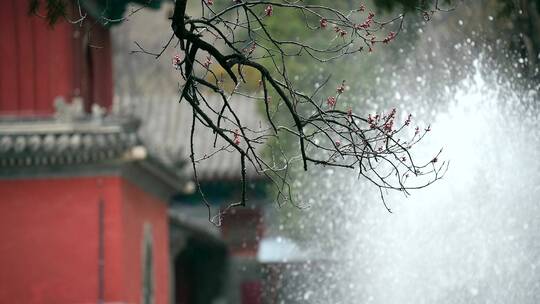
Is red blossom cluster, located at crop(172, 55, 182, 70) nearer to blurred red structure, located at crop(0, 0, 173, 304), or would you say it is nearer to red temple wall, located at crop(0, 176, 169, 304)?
blurred red structure, located at crop(0, 0, 173, 304)

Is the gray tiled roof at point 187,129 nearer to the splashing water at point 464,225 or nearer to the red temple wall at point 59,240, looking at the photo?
the red temple wall at point 59,240

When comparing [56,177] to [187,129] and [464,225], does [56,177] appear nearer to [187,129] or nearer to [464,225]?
[464,225]

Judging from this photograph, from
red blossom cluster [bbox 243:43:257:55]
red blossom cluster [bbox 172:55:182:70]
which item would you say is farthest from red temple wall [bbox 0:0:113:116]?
red blossom cluster [bbox 172:55:182:70]

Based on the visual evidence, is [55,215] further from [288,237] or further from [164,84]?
[164,84]

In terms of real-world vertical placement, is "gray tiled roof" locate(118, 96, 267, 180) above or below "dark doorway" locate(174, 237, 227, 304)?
above

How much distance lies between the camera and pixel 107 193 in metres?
17.1

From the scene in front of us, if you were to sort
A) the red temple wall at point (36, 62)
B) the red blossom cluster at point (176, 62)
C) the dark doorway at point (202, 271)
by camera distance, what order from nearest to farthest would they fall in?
the red blossom cluster at point (176, 62), the red temple wall at point (36, 62), the dark doorway at point (202, 271)

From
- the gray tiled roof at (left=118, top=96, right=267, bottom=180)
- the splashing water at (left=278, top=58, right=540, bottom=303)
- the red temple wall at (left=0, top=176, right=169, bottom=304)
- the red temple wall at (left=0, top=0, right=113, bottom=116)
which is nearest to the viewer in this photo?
the splashing water at (left=278, top=58, right=540, bottom=303)

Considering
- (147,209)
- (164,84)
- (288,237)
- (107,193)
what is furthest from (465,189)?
(164,84)

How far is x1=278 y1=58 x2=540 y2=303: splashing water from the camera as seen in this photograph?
38.5 ft

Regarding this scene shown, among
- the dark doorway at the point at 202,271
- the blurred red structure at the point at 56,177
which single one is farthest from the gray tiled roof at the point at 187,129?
the blurred red structure at the point at 56,177

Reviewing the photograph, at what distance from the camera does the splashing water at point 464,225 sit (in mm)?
11750

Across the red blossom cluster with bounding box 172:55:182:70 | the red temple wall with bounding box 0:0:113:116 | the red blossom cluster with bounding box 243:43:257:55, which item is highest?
the red temple wall with bounding box 0:0:113:116

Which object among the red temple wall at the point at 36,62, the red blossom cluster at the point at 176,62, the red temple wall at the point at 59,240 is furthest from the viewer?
the red temple wall at the point at 36,62
